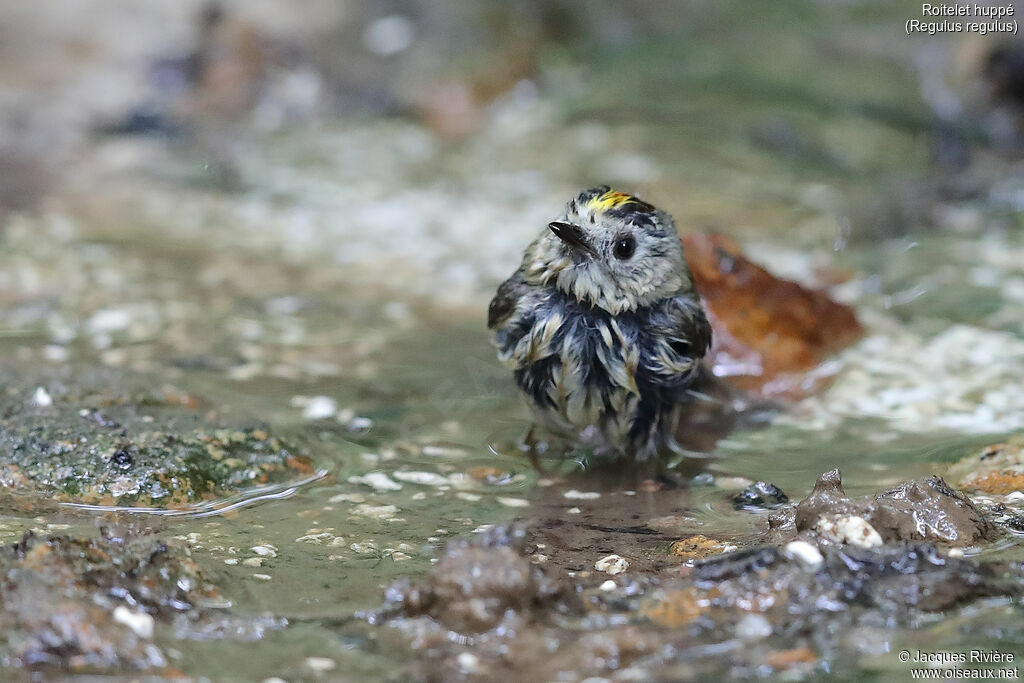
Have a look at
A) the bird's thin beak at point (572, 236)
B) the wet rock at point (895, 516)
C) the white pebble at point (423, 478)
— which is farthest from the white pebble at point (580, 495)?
the wet rock at point (895, 516)

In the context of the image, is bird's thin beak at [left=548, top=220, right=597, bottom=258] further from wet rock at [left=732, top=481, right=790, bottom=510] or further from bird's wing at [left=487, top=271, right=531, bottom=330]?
wet rock at [left=732, top=481, right=790, bottom=510]

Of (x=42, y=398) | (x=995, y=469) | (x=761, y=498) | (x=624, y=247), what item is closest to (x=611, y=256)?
(x=624, y=247)

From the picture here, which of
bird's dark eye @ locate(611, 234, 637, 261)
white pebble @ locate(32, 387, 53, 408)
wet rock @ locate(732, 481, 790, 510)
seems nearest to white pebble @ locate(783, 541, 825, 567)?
wet rock @ locate(732, 481, 790, 510)

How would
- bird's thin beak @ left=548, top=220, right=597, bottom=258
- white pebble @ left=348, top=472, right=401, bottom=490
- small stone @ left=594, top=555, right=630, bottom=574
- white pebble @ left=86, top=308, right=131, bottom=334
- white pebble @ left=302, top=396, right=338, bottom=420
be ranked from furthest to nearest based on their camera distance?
white pebble @ left=86, top=308, right=131, bottom=334
white pebble @ left=302, top=396, right=338, bottom=420
white pebble @ left=348, top=472, right=401, bottom=490
bird's thin beak @ left=548, top=220, right=597, bottom=258
small stone @ left=594, top=555, right=630, bottom=574

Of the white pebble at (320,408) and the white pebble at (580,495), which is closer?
the white pebble at (580,495)

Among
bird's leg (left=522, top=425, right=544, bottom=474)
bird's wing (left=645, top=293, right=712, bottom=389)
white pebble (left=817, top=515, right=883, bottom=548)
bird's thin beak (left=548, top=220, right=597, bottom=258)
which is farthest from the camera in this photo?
bird's leg (left=522, top=425, right=544, bottom=474)

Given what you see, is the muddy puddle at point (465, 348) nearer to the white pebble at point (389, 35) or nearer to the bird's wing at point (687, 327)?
the white pebble at point (389, 35)

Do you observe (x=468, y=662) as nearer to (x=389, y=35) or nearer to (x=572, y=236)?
(x=572, y=236)
